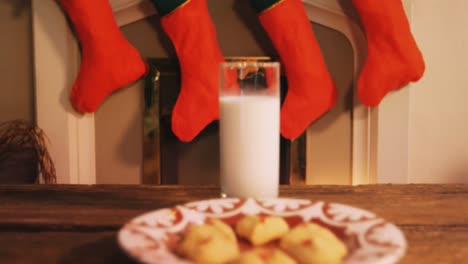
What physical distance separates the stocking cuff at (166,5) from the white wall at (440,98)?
0.70 metres

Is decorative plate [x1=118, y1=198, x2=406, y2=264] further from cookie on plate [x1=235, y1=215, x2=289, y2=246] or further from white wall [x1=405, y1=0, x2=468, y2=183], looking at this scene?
white wall [x1=405, y1=0, x2=468, y2=183]

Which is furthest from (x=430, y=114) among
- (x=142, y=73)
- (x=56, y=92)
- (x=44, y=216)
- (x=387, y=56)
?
(x=44, y=216)

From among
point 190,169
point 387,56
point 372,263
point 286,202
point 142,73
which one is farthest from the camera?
point 190,169

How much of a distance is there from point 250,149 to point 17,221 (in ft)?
0.97

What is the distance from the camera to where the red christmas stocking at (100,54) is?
64.3 inches

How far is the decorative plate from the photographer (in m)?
0.42

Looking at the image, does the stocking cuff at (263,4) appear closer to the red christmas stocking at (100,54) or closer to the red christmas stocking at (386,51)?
the red christmas stocking at (386,51)

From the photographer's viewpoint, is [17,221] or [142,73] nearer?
[17,221]

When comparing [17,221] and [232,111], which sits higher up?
[232,111]

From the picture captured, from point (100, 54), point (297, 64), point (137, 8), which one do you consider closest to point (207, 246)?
point (297, 64)

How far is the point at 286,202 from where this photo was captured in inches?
23.0

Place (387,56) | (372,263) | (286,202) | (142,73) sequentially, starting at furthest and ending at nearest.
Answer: (142,73) < (387,56) < (286,202) < (372,263)

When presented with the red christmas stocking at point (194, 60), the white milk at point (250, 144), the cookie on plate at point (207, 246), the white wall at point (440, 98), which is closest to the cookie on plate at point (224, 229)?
the cookie on plate at point (207, 246)

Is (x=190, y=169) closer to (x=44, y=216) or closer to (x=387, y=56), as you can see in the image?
(x=387, y=56)
